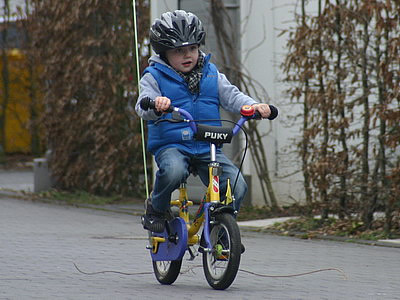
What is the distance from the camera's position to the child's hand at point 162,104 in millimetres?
6148

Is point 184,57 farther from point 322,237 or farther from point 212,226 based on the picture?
point 322,237

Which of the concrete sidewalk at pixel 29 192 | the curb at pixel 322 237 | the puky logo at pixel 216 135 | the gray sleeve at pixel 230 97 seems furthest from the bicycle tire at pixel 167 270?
the curb at pixel 322 237

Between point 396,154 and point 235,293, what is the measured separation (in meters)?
4.22

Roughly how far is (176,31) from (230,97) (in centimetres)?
57

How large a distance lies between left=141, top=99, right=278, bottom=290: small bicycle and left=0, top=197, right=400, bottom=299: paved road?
156 mm

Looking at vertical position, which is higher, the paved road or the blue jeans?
the blue jeans

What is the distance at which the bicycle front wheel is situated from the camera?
6.02 meters

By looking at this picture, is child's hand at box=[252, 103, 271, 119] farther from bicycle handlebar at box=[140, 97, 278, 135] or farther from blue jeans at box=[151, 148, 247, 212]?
blue jeans at box=[151, 148, 247, 212]

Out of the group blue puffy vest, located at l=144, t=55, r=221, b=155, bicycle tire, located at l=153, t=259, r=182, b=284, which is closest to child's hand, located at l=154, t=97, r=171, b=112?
blue puffy vest, located at l=144, t=55, r=221, b=155

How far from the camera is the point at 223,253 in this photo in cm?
616

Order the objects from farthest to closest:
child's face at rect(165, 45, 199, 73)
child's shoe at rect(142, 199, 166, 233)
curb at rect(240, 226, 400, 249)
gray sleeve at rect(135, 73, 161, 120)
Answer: curb at rect(240, 226, 400, 249), child's shoe at rect(142, 199, 166, 233), child's face at rect(165, 45, 199, 73), gray sleeve at rect(135, 73, 161, 120)

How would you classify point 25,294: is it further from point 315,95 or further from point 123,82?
point 123,82

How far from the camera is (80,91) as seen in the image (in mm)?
15852

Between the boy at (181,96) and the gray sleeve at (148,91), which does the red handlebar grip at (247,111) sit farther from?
the gray sleeve at (148,91)
